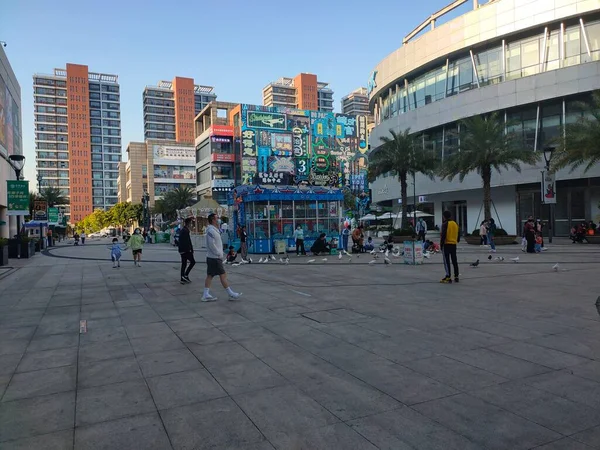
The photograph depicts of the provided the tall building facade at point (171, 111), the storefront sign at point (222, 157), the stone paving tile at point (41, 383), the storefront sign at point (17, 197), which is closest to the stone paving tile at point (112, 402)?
the stone paving tile at point (41, 383)

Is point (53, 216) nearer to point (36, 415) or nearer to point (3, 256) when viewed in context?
point (3, 256)

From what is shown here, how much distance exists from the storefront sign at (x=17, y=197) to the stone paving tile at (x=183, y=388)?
25892 mm

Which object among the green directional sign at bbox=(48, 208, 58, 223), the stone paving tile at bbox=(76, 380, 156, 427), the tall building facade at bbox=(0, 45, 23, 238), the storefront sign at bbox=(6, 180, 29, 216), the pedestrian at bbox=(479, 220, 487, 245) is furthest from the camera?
the green directional sign at bbox=(48, 208, 58, 223)

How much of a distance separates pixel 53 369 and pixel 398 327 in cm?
466

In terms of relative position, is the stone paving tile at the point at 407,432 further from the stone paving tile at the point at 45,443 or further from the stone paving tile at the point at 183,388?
the stone paving tile at the point at 45,443

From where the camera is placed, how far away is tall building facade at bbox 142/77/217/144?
14600 cm

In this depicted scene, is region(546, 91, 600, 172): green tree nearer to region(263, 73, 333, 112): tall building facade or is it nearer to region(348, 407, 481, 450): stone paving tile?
region(348, 407, 481, 450): stone paving tile

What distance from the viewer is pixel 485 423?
11.6 ft

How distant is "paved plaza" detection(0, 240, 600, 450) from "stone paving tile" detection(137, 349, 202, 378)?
34 mm

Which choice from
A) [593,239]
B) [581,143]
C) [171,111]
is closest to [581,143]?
[581,143]

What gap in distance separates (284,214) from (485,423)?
66.5 ft

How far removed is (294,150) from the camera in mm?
77562

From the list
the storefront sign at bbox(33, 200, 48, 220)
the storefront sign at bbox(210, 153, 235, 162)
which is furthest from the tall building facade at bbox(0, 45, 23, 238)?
the storefront sign at bbox(210, 153, 235, 162)

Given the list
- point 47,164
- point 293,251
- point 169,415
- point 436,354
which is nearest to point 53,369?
point 169,415
